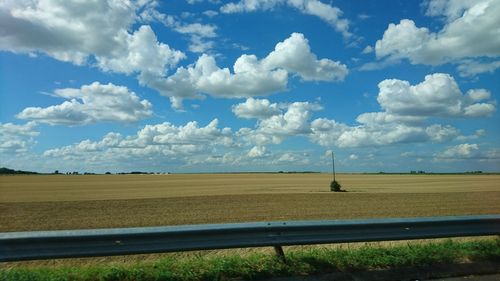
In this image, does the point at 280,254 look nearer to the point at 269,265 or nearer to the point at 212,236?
the point at 269,265

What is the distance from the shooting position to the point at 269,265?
644 centimetres

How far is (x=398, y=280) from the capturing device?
6.25 meters

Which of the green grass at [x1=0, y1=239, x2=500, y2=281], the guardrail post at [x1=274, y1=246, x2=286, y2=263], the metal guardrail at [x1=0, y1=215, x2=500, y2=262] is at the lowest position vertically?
the green grass at [x1=0, y1=239, x2=500, y2=281]

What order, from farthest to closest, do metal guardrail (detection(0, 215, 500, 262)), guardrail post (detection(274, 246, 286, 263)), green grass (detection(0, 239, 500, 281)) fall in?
guardrail post (detection(274, 246, 286, 263)), green grass (detection(0, 239, 500, 281)), metal guardrail (detection(0, 215, 500, 262))

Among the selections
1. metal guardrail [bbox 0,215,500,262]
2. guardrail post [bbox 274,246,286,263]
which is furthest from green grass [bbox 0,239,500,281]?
metal guardrail [bbox 0,215,500,262]

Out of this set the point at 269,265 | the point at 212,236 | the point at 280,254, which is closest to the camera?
the point at 212,236

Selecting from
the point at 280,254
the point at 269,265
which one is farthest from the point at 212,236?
the point at 280,254

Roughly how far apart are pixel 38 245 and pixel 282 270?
10.1 ft

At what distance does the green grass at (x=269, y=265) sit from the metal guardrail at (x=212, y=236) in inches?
12.9

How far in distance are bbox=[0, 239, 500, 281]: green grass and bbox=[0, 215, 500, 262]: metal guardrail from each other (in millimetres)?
327

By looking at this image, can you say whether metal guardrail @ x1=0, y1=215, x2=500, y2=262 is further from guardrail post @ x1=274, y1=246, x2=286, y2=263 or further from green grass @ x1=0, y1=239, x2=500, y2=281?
green grass @ x1=0, y1=239, x2=500, y2=281

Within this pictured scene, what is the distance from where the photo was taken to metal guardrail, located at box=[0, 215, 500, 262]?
18.2 ft

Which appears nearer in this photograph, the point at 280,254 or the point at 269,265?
→ the point at 269,265

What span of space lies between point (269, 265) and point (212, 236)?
952 mm
